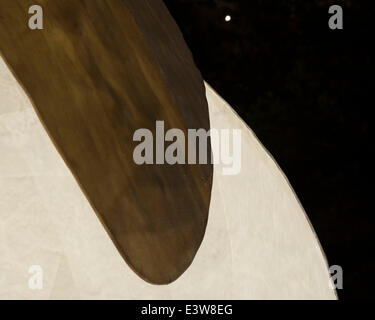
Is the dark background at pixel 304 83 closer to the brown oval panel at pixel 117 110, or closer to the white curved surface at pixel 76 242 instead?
the white curved surface at pixel 76 242

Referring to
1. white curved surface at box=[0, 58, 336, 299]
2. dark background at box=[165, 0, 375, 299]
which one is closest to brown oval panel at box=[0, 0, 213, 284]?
white curved surface at box=[0, 58, 336, 299]

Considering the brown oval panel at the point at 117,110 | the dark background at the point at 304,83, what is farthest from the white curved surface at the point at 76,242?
the dark background at the point at 304,83

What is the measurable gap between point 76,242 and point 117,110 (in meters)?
0.33

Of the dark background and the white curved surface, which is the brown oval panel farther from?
the dark background

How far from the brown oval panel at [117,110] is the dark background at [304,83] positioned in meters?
1.77

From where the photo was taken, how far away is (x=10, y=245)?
677 millimetres

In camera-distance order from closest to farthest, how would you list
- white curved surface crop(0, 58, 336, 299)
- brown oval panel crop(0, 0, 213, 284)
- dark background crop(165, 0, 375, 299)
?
brown oval panel crop(0, 0, 213, 284) → white curved surface crop(0, 58, 336, 299) → dark background crop(165, 0, 375, 299)

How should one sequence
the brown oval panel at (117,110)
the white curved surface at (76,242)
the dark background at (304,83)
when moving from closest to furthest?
the brown oval panel at (117,110) → the white curved surface at (76,242) → the dark background at (304,83)

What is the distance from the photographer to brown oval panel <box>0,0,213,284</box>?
40 cm

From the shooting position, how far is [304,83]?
2.31m

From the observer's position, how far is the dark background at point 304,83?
224cm

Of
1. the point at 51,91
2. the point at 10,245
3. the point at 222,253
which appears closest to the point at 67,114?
the point at 51,91

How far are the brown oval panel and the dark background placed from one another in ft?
5.80
